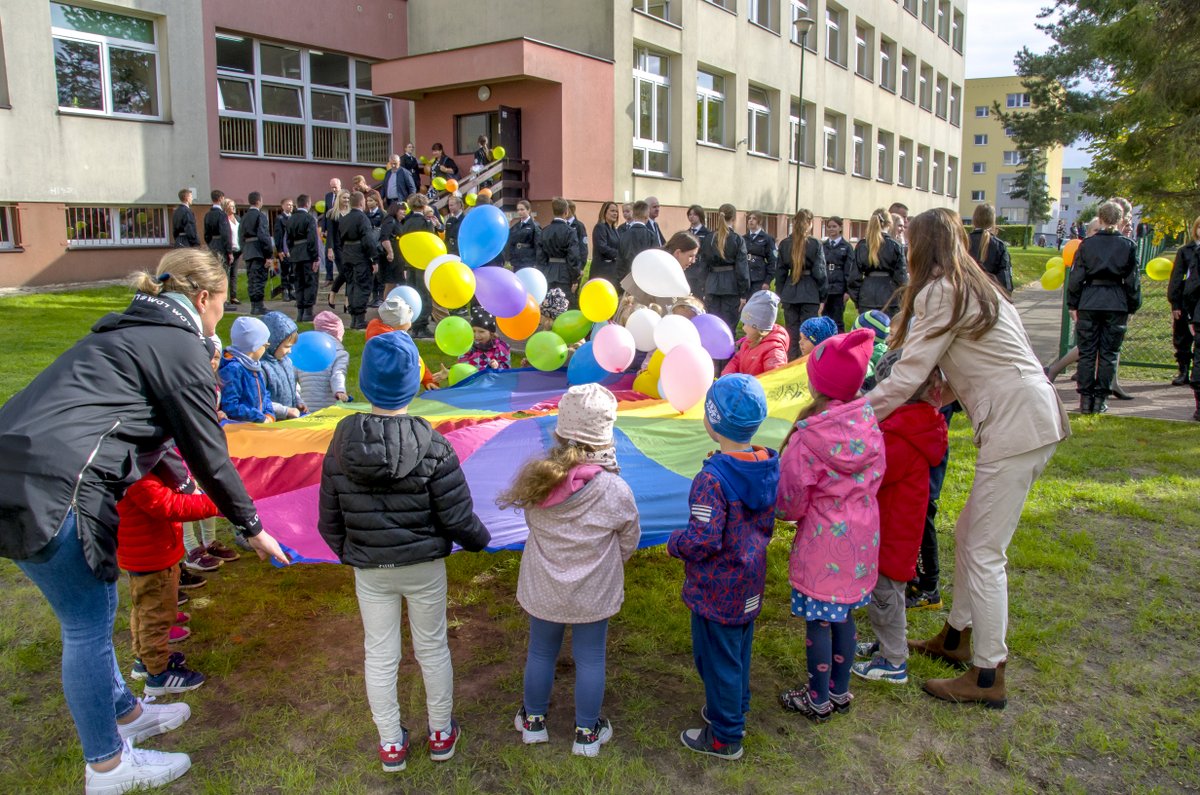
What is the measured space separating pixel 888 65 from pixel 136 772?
3192cm

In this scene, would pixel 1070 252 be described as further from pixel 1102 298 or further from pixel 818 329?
pixel 818 329

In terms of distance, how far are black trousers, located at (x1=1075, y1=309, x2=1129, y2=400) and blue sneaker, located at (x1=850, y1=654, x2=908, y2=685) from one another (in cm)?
548

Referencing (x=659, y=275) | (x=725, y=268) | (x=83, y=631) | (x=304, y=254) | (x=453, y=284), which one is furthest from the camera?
(x=304, y=254)

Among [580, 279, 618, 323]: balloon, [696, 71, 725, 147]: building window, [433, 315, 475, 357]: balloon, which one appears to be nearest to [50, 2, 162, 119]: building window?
[696, 71, 725, 147]: building window

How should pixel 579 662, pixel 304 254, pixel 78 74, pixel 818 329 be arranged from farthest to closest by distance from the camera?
pixel 78 74, pixel 304 254, pixel 818 329, pixel 579 662

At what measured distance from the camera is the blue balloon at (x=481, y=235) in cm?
560

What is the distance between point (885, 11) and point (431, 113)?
18.0 meters

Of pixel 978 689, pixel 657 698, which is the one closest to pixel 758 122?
pixel 978 689

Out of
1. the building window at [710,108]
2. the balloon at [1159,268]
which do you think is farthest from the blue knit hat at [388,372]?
the building window at [710,108]

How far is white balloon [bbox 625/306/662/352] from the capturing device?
5.54 meters

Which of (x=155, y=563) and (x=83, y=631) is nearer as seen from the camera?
(x=83, y=631)

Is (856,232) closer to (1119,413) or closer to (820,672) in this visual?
(1119,413)

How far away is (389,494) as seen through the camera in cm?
272

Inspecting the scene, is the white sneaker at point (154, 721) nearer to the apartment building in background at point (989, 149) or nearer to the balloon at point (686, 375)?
the balloon at point (686, 375)
